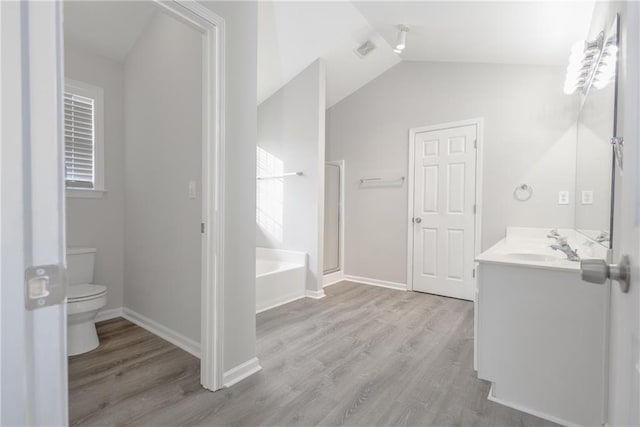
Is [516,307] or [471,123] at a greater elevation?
[471,123]

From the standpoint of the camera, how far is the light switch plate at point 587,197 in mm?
1947

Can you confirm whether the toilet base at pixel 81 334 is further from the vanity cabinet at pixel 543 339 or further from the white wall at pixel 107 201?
the vanity cabinet at pixel 543 339

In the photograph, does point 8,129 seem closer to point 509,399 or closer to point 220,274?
point 220,274

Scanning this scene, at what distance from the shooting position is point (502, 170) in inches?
131

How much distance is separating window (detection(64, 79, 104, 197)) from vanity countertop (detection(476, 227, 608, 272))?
3.11 meters

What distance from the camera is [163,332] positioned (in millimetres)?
2508

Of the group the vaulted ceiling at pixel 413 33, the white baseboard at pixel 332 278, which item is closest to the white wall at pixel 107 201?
the vaulted ceiling at pixel 413 33

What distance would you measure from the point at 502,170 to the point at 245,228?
2731 millimetres

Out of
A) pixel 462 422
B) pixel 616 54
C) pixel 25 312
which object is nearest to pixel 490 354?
pixel 462 422

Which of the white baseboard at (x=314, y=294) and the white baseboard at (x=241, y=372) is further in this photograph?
the white baseboard at (x=314, y=294)

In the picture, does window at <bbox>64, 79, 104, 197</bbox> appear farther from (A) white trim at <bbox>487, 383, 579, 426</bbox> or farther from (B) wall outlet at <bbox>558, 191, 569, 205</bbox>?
(B) wall outlet at <bbox>558, 191, 569, 205</bbox>

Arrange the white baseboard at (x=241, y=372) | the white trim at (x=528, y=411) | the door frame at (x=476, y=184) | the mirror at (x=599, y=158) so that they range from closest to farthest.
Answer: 1. the mirror at (x=599, y=158)
2. the white trim at (x=528, y=411)
3. the white baseboard at (x=241, y=372)
4. the door frame at (x=476, y=184)

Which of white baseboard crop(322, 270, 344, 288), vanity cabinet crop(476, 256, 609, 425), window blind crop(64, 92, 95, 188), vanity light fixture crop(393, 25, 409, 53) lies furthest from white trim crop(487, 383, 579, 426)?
window blind crop(64, 92, 95, 188)

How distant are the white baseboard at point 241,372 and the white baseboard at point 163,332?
451mm
